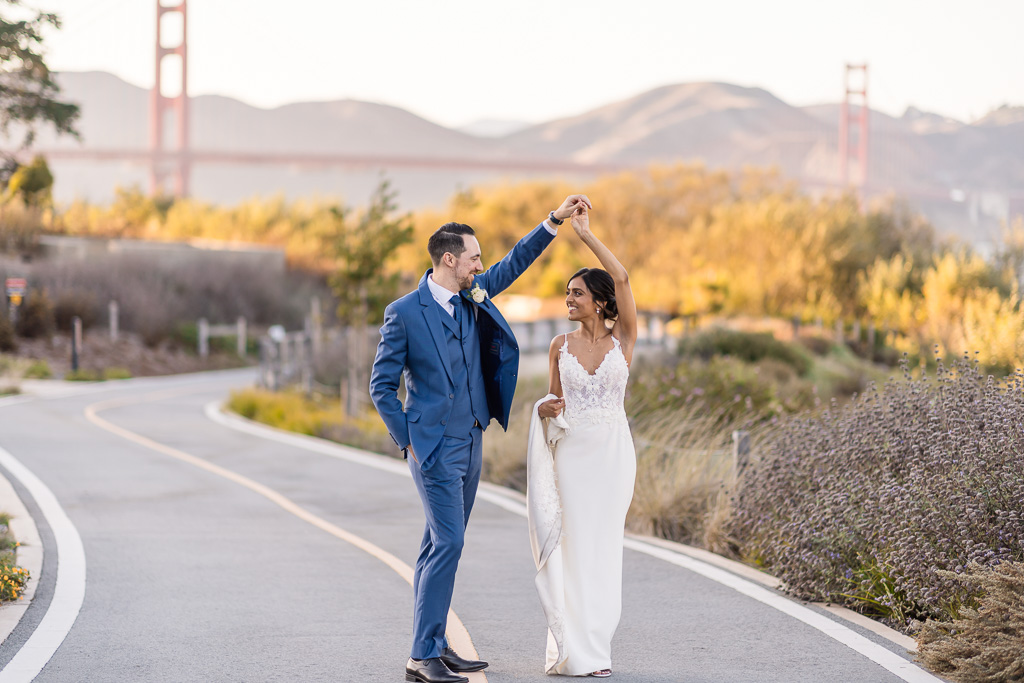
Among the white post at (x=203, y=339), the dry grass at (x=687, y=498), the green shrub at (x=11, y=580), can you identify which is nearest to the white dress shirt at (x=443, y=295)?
the green shrub at (x=11, y=580)

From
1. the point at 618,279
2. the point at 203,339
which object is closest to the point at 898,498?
the point at 618,279

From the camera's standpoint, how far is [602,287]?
579cm

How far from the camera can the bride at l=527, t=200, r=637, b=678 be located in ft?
18.3

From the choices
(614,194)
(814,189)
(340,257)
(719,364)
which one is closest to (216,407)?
(340,257)

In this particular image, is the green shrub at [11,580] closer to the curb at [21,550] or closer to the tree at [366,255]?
the curb at [21,550]

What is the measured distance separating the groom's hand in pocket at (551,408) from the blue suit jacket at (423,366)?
0.94 ft

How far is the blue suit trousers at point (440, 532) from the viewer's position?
A: 5316 mm

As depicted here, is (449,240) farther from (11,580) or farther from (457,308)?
(11,580)

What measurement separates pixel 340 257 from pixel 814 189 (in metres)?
59.2

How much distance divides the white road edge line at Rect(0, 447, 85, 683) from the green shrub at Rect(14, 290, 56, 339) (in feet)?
71.9

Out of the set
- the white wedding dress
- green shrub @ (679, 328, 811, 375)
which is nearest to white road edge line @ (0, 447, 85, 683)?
the white wedding dress

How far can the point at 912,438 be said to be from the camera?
6.98 meters

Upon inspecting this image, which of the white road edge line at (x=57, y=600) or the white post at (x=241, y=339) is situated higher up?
the white road edge line at (x=57, y=600)

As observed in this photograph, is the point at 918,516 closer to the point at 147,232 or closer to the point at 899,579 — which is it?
the point at 899,579
